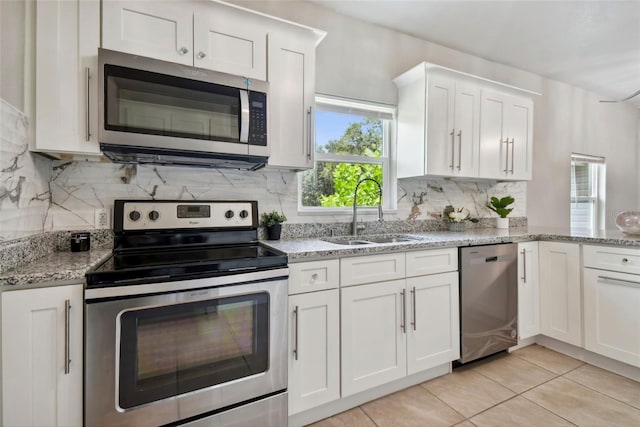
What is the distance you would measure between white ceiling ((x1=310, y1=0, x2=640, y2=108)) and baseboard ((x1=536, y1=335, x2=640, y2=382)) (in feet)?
8.76

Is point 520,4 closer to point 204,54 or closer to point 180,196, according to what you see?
point 204,54

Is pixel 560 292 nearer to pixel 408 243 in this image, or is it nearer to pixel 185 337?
pixel 408 243

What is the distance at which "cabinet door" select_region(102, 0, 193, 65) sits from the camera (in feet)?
4.68

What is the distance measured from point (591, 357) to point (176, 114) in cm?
332

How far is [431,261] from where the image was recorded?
199 cm

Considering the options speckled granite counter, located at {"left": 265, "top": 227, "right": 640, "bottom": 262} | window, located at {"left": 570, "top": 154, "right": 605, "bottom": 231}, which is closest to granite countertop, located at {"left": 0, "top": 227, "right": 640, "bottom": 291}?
speckled granite counter, located at {"left": 265, "top": 227, "right": 640, "bottom": 262}

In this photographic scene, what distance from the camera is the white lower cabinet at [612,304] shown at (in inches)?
79.4

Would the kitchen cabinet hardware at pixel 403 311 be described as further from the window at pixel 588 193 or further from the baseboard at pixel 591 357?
the window at pixel 588 193

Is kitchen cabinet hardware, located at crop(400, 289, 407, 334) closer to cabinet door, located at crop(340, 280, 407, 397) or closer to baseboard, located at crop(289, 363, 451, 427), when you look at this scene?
cabinet door, located at crop(340, 280, 407, 397)

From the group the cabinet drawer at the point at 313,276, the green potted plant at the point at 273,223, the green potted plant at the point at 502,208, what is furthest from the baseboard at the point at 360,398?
the green potted plant at the point at 502,208

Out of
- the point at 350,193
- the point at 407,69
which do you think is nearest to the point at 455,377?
the point at 350,193

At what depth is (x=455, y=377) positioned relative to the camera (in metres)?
2.10

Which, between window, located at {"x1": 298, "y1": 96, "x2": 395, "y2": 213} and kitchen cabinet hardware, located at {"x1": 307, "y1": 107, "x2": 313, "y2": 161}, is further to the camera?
window, located at {"x1": 298, "y1": 96, "x2": 395, "y2": 213}

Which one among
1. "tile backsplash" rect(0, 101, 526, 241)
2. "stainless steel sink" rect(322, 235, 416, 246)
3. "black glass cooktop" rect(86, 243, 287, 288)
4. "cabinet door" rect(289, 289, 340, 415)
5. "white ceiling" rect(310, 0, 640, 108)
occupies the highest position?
"white ceiling" rect(310, 0, 640, 108)
